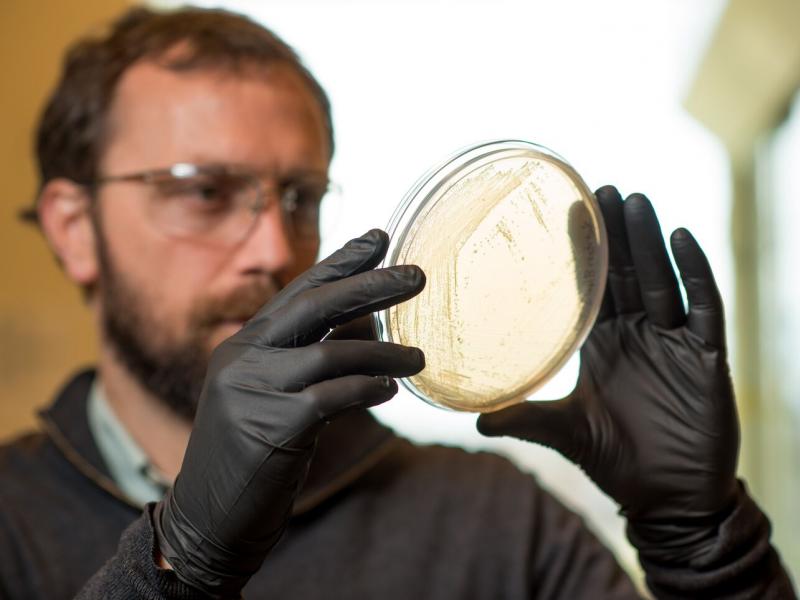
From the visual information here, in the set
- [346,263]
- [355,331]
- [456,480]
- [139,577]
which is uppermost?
[346,263]

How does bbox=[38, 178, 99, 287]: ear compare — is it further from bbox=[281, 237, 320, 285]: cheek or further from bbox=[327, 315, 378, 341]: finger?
bbox=[327, 315, 378, 341]: finger

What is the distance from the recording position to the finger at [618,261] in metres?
0.98

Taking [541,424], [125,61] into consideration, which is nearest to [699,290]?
[541,424]

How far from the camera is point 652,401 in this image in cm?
102

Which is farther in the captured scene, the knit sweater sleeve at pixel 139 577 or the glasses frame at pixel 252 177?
the glasses frame at pixel 252 177

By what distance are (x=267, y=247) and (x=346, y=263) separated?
45 centimetres

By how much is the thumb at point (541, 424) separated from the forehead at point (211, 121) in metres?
0.56

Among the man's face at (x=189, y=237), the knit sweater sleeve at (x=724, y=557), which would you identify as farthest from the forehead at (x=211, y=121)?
the knit sweater sleeve at (x=724, y=557)

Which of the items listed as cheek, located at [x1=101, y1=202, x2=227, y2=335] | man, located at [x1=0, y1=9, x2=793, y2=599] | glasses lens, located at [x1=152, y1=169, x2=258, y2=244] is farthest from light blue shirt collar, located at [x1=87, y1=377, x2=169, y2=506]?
glasses lens, located at [x1=152, y1=169, x2=258, y2=244]

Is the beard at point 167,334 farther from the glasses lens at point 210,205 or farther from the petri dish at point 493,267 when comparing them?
the petri dish at point 493,267

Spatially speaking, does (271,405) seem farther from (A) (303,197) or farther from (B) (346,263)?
(A) (303,197)

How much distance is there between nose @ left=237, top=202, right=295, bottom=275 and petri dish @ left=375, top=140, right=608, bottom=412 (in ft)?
1.41

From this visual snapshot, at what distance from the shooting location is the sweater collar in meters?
1.25

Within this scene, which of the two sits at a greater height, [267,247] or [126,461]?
[267,247]
